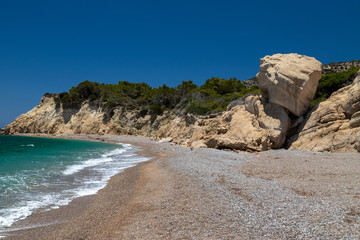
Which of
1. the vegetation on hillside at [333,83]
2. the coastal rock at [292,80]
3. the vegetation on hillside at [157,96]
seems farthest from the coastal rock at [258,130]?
the vegetation on hillside at [157,96]

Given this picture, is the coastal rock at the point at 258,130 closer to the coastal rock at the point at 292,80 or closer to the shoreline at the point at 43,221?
the coastal rock at the point at 292,80

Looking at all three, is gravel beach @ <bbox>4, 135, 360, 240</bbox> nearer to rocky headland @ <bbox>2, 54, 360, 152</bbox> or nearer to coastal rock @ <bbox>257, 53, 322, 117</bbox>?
rocky headland @ <bbox>2, 54, 360, 152</bbox>

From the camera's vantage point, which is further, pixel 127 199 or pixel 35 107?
pixel 35 107

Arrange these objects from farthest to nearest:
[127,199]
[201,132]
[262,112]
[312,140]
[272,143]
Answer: [201,132], [262,112], [272,143], [312,140], [127,199]

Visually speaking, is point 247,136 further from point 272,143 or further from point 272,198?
point 272,198

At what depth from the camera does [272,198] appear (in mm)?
6297

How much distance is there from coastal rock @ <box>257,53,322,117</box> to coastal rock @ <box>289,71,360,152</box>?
132cm

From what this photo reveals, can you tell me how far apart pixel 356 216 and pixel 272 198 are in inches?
75.4

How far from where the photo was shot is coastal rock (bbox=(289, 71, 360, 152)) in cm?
1405

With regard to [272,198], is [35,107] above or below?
above

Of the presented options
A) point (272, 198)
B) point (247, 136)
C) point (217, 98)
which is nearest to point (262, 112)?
point (247, 136)

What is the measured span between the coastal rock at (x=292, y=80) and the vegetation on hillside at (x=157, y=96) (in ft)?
55.9

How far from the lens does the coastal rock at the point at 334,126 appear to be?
1405 centimetres

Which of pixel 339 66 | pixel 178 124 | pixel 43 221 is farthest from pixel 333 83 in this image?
pixel 339 66
